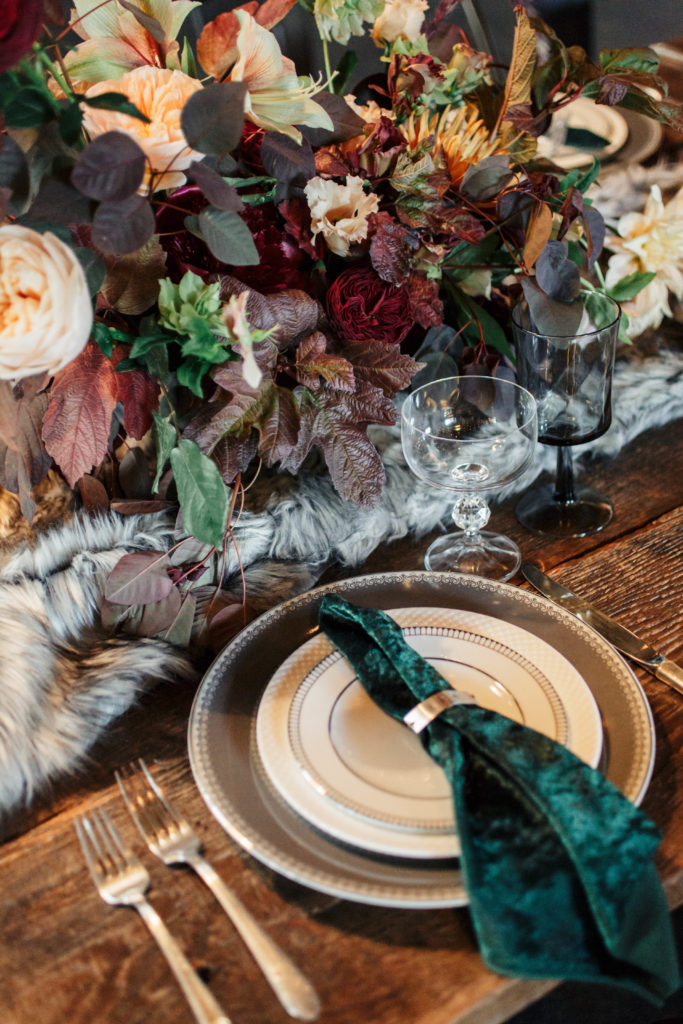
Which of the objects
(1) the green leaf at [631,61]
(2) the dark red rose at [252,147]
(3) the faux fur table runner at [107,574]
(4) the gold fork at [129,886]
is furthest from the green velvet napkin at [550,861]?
(1) the green leaf at [631,61]

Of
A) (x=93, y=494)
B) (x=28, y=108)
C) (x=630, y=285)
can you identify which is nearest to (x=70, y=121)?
(x=28, y=108)

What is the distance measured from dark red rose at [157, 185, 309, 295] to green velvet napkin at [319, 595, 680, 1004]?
377mm

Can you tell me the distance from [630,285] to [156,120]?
0.51 m

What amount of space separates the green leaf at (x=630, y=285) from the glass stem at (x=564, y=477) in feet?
0.62

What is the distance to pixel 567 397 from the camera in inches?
31.1

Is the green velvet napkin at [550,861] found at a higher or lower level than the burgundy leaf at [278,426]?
lower

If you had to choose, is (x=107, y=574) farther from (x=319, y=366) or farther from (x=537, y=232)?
(x=537, y=232)

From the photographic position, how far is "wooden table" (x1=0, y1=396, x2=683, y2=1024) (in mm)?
442

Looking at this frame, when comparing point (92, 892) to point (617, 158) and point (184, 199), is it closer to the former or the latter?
point (184, 199)

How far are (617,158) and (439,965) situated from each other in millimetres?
1064

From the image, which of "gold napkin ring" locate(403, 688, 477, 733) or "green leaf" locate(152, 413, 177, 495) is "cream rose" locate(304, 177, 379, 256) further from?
"gold napkin ring" locate(403, 688, 477, 733)

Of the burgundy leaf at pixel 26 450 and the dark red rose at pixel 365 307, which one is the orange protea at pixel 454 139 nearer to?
the dark red rose at pixel 365 307

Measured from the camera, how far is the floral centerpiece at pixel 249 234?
539 millimetres

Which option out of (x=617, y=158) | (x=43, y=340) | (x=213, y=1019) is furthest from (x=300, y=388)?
(x=617, y=158)
